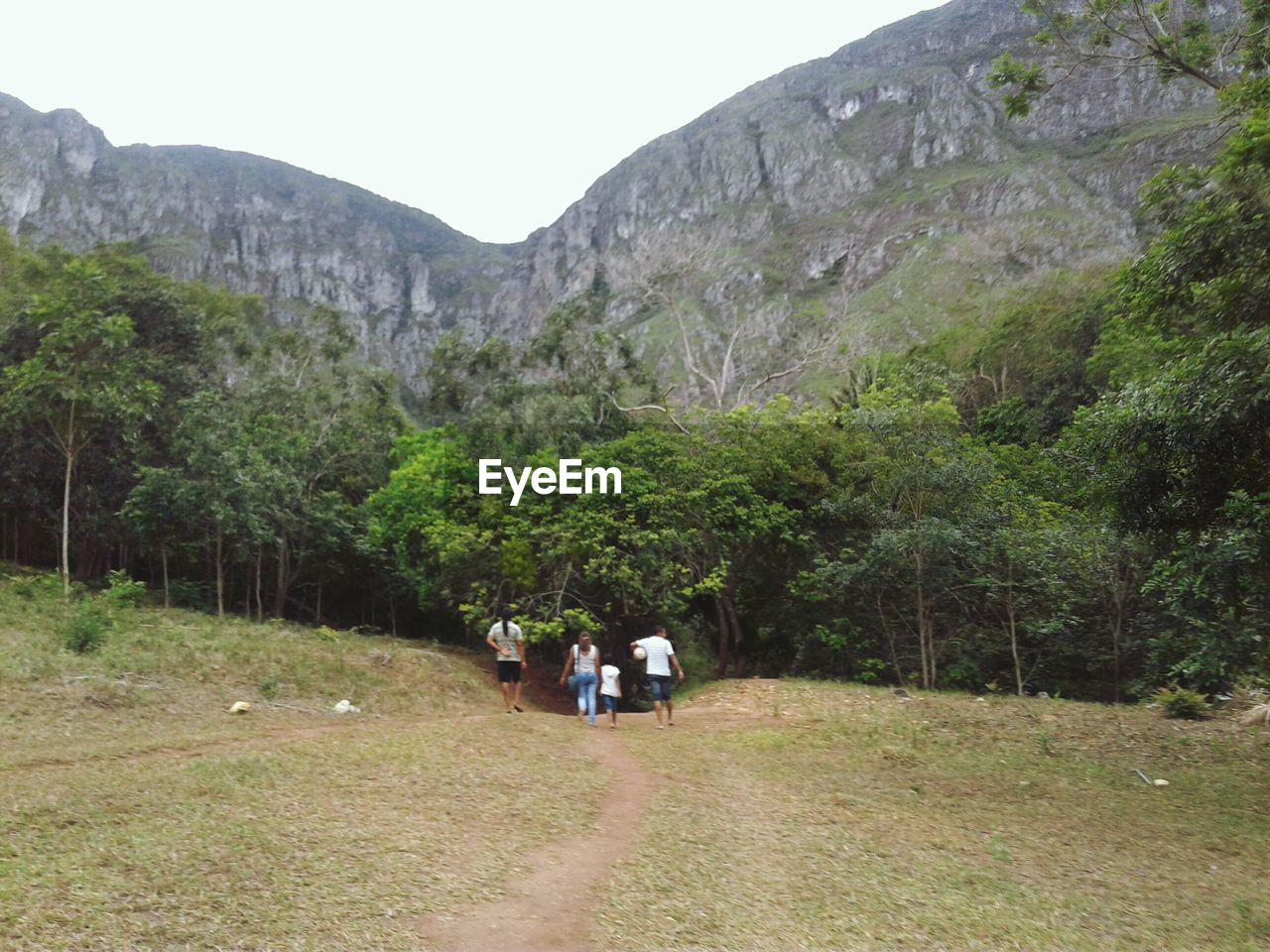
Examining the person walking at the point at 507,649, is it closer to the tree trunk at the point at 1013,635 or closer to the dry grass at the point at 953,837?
the dry grass at the point at 953,837

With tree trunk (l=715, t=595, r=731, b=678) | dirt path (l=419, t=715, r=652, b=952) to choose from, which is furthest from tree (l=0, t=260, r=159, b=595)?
dirt path (l=419, t=715, r=652, b=952)

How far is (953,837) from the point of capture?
7707 mm

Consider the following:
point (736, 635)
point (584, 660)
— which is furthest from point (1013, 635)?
point (584, 660)

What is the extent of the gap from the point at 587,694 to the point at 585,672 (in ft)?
1.13

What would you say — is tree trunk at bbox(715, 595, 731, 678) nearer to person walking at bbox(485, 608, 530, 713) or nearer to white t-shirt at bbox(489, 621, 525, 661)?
person walking at bbox(485, 608, 530, 713)

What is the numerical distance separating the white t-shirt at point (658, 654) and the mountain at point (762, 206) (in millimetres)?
37692

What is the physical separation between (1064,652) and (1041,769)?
28.0 ft

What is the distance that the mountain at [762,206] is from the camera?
88.9m

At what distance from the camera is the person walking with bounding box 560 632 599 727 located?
12.9 metres

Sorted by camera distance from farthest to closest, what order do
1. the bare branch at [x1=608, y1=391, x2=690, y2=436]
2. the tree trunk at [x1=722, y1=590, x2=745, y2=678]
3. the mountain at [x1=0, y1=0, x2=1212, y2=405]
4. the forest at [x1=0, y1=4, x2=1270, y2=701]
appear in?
the mountain at [x1=0, y1=0, x2=1212, y2=405]
the bare branch at [x1=608, y1=391, x2=690, y2=436]
the tree trunk at [x1=722, y1=590, x2=745, y2=678]
the forest at [x1=0, y1=4, x2=1270, y2=701]

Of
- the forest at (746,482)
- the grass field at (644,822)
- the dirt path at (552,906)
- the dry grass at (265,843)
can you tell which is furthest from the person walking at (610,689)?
the forest at (746,482)

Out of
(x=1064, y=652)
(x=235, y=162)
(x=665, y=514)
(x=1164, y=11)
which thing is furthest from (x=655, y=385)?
(x=235, y=162)

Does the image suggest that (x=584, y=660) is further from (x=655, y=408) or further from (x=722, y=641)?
(x=655, y=408)

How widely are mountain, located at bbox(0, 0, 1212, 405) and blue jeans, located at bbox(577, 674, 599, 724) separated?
1478 inches
